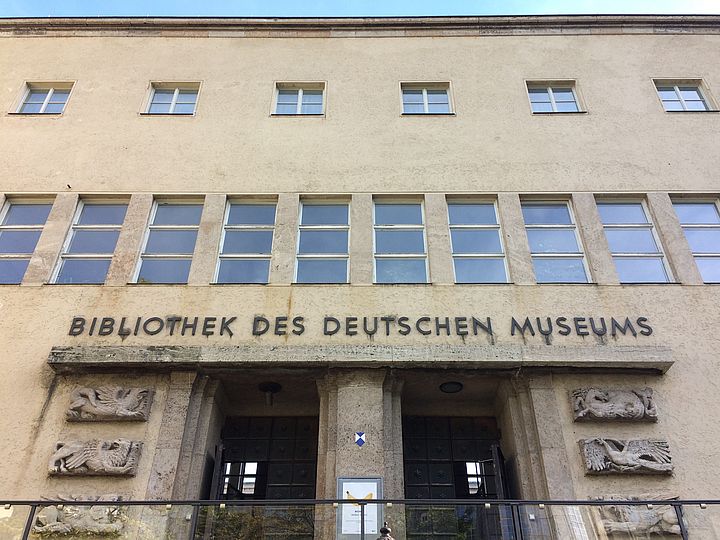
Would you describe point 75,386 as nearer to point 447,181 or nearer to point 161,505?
point 161,505

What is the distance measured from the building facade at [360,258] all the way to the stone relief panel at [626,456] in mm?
38

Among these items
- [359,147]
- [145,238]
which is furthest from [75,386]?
[359,147]

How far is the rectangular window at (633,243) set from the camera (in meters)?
9.45

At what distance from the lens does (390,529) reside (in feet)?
19.7

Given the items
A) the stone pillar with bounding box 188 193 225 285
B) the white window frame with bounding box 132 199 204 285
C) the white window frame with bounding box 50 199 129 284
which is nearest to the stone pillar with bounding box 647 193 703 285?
the stone pillar with bounding box 188 193 225 285

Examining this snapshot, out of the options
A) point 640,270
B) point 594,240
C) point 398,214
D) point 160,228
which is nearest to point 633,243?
point 640,270

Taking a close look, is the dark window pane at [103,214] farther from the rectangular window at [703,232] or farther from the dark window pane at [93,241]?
the rectangular window at [703,232]

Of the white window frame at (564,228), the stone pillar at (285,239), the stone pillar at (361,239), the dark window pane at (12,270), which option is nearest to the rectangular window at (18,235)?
the dark window pane at (12,270)

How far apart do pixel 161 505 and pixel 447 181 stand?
22.6 feet

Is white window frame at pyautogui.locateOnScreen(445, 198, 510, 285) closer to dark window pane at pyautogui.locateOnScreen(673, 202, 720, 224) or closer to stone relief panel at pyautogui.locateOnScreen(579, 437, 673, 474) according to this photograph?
stone relief panel at pyautogui.locateOnScreen(579, 437, 673, 474)

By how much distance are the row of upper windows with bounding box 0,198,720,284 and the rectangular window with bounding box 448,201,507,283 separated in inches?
0.6

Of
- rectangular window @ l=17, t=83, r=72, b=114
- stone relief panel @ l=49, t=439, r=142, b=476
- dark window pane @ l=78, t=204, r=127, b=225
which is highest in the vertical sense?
rectangular window @ l=17, t=83, r=72, b=114

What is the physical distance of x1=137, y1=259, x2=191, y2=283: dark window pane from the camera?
30.7 ft

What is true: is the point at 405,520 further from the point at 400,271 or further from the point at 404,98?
the point at 404,98
